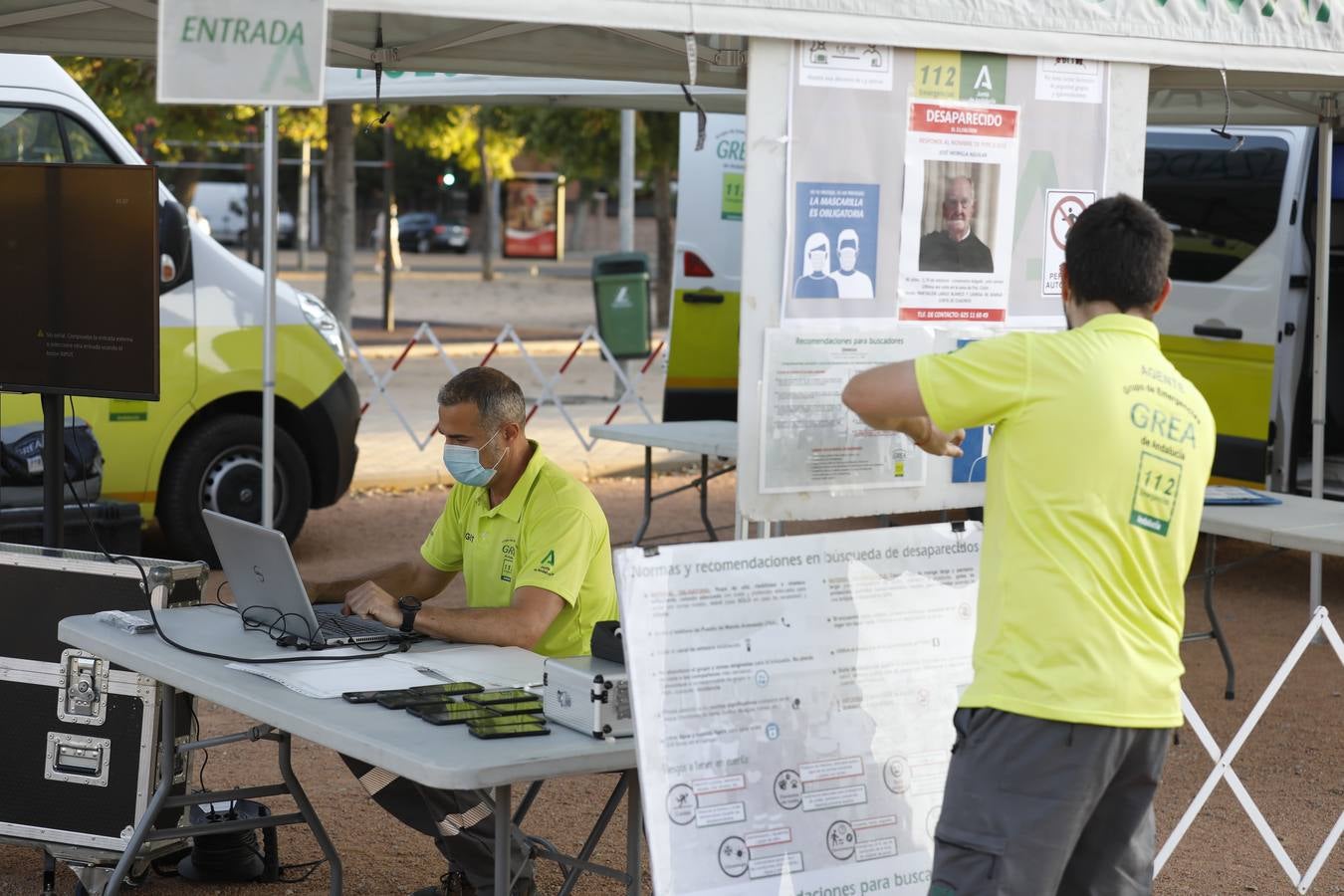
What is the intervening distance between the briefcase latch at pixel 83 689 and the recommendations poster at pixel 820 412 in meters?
2.04

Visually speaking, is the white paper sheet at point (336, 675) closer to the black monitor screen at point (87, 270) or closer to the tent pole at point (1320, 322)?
the black monitor screen at point (87, 270)

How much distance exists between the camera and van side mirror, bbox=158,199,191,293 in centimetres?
839

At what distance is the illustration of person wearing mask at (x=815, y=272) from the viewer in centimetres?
360

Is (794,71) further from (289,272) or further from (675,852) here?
(289,272)

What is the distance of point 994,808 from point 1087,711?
0.24 meters

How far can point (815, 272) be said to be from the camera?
11.9 feet

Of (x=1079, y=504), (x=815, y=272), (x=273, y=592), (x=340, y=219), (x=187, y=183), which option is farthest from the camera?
(x=187, y=183)

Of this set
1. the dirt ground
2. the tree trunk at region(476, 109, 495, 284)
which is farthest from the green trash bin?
the tree trunk at region(476, 109, 495, 284)

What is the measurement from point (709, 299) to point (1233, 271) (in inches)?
139

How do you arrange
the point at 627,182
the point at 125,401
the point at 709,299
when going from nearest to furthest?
the point at 125,401
the point at 709,299
the point at 627,182

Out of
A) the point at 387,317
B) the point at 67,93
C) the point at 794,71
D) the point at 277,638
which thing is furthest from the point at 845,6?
the point at 387,317

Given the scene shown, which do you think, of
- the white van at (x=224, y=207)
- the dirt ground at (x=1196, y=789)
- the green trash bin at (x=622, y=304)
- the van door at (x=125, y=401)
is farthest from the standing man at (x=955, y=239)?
the white van at (x=224, y=207)

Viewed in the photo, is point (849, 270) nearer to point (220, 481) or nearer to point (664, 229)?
point (220, 481)

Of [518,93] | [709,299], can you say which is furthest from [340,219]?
[518,93]
